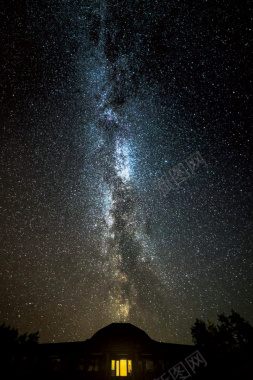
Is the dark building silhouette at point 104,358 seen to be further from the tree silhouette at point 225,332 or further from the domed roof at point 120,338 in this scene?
the tree silhouette at point 225,332

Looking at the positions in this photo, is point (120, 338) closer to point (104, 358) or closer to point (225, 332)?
point (104, 358)

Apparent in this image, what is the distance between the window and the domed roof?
1066 millimetres

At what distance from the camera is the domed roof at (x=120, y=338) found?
18.8 metres

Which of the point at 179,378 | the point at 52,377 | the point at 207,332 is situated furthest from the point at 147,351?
the point at 207,332

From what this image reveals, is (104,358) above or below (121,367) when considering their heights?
above

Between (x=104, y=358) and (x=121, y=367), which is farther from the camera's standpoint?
(x=104, y=358)

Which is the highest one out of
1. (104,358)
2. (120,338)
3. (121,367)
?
(120,338)

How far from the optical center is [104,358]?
60.2 feet

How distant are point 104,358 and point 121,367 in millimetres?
1557

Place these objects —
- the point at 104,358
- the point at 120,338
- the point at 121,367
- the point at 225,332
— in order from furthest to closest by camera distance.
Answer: the point at 225,332 < the point at 120,338 < the point at 104,358 < the point at 121,367

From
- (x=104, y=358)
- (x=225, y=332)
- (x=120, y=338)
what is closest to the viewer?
(x=104, y=358)

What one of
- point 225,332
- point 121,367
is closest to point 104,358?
point 121,367

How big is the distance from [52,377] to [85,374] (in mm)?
2621

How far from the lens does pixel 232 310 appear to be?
39469 millimetres
